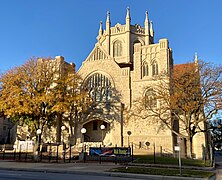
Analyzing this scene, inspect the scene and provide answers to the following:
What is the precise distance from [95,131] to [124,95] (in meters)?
7.79

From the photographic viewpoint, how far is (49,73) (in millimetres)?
31516

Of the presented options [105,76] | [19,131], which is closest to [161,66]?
[105,76]

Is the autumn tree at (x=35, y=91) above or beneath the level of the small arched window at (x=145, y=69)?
beneath

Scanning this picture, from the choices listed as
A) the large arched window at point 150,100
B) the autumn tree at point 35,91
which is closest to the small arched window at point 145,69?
the large arched window at point 150,100

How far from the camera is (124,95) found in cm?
3959

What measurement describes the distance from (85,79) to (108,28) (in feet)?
57.4

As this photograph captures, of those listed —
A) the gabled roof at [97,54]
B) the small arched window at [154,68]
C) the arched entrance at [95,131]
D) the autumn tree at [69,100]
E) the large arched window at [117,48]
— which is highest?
the large arched window at [117,48]

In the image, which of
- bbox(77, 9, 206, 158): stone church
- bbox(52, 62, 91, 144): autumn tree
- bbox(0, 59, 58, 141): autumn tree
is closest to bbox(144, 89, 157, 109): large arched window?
bbox(77, 9, 206, 158): stone church

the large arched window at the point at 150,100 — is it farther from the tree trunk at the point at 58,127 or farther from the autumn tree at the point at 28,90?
the tree trunk at the point at 58,127

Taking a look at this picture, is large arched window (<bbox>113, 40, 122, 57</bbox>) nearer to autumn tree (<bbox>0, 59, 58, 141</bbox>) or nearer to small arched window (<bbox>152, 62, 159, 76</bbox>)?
small arched window (<bbox>152, 62, 159, 76</bbox>)

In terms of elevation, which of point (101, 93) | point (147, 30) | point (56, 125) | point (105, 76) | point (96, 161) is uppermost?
point (147, 30)

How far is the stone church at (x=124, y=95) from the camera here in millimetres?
36656

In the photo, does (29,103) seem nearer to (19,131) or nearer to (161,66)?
(19,131)

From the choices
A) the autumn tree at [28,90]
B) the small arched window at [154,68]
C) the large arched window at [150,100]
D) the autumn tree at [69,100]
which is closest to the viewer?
the autumn tree at [28,90]
